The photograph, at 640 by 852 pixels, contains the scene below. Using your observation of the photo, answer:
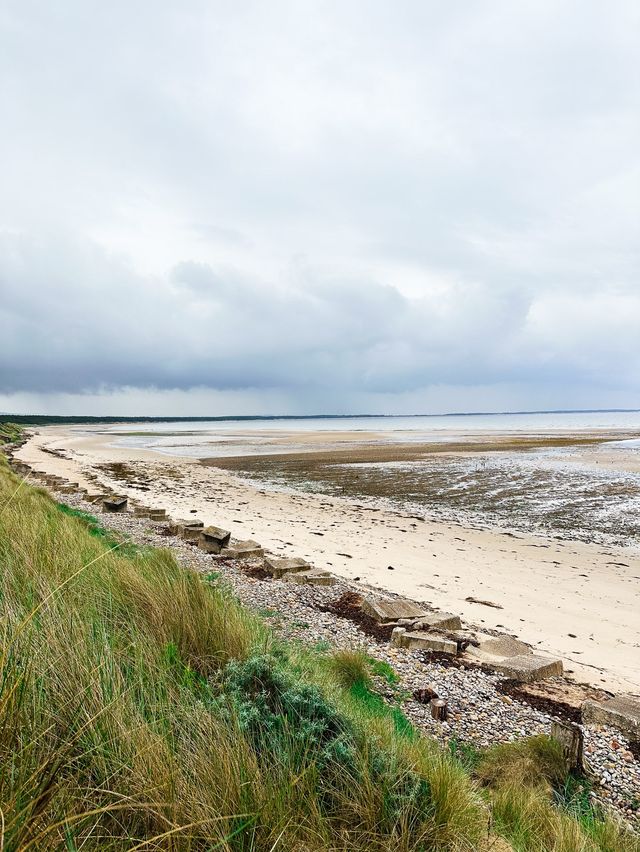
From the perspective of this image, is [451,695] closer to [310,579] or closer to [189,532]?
[310,579]

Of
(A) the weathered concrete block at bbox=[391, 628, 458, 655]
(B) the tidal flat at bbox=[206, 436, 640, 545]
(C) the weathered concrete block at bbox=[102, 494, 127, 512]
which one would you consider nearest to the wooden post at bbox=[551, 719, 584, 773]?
(A) the weathered concrete block at bbox=[391, 628, 458, 655]

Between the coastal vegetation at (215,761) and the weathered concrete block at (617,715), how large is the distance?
982 mm

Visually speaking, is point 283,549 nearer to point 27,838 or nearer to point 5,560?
point 5,560

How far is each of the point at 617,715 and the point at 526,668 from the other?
1.18m

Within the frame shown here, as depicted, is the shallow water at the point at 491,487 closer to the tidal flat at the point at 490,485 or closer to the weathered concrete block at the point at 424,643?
the tidal flat at the point at 490,485

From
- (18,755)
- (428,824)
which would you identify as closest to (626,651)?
(428,824)

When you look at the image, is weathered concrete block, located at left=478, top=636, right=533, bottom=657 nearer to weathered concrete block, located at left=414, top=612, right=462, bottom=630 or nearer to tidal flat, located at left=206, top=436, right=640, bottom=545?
weathered concrete block, located at left=414, top=612, right=462, bottom=630

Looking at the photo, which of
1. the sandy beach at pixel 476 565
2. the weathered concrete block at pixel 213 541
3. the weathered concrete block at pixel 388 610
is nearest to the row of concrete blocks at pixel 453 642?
the weathered concrete block at pixel 388 610

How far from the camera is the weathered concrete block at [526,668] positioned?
5.43 meters

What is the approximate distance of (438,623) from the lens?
6.87 metres

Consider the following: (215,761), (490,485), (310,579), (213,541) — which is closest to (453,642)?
(310,579)

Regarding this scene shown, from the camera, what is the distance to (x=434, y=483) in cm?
2311

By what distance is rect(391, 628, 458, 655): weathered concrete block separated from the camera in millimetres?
6000

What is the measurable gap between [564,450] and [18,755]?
1699 inches
